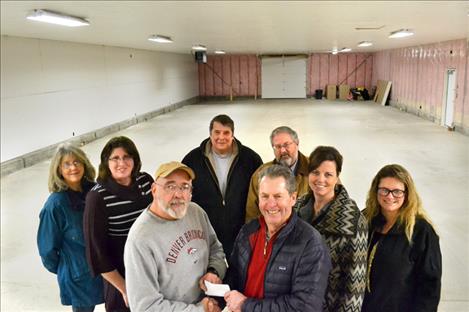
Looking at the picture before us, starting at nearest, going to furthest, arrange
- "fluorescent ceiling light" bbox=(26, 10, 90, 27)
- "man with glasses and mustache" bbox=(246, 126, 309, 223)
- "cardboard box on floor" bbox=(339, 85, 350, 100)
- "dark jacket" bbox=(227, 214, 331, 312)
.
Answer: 1. "dark jacket" bbox=(227, 214, 331, 312)
2. "man with glasses and mustache" bbox=(246, 126, 309, 223)
3. "fluorescent ceiling light" bbox=(26, 10, 90, 27)
4. "cardboard box on floor" bbox=(339, 85, 350, 100)

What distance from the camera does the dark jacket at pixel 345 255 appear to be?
1.86m

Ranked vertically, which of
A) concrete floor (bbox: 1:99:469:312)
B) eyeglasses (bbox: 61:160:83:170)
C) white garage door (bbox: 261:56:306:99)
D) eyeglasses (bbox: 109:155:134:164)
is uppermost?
white garage door (bbox: 261:56:306:99)

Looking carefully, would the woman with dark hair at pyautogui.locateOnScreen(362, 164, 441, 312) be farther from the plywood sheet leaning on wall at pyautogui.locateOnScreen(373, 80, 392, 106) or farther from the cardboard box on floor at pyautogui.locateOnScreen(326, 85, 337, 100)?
the cardboard box on floor at pyautogui.locateOnScreen(326, 85, 337, 100)

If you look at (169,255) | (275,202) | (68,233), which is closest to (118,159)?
(68,233)

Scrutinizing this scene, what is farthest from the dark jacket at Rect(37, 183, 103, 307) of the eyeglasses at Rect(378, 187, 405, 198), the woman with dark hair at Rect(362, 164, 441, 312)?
the eyeglasses at Rect(378, 187, 405, 198)

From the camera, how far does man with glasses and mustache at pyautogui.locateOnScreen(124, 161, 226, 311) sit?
168 cm

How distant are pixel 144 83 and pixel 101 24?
9251 mm

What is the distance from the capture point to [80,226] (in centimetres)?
241

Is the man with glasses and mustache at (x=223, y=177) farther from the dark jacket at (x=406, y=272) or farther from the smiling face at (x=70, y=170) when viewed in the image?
the dark jacket at (x=406, y=272)

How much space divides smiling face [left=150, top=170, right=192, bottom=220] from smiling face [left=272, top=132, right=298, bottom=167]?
1.08m

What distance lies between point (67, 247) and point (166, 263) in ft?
3.22

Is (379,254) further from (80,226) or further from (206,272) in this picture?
(80,226)

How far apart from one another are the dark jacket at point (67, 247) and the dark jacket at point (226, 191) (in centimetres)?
79

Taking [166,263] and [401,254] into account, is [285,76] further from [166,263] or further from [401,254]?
[166,263]
